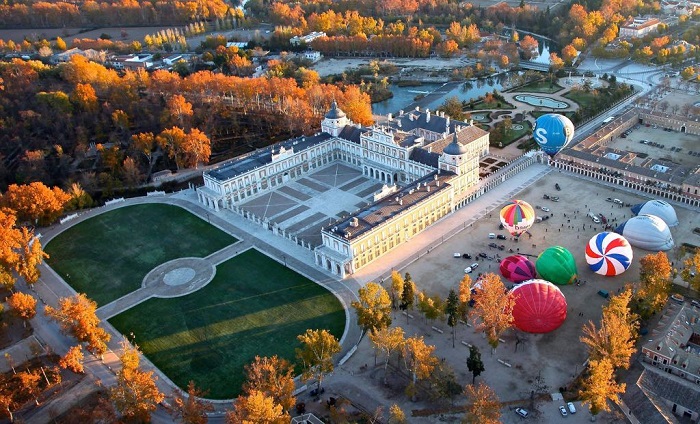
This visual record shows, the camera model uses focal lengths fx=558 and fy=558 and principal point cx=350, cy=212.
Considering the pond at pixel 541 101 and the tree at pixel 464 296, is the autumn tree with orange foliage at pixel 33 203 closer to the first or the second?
the tree at pixel 464 296

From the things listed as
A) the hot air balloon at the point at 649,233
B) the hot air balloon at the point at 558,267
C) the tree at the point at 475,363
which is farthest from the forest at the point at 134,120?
the tree at the point at 475,363

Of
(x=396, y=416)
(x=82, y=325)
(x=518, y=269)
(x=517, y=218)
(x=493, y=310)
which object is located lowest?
(x=518, y=269)

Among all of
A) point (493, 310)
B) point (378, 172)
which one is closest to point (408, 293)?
point (493, 310)

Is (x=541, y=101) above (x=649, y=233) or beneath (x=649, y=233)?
beneath

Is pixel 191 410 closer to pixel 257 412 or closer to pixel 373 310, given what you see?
pixel 257 412

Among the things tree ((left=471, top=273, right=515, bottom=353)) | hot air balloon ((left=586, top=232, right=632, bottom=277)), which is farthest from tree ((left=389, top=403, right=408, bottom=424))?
hot air balloon ((left=586, top=232, right=632, bottom=277))

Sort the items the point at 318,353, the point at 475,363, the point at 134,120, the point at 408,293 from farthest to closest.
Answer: the point at 134,120 < the point at 408,293 < the point at 318,353 < the point at 475,363
